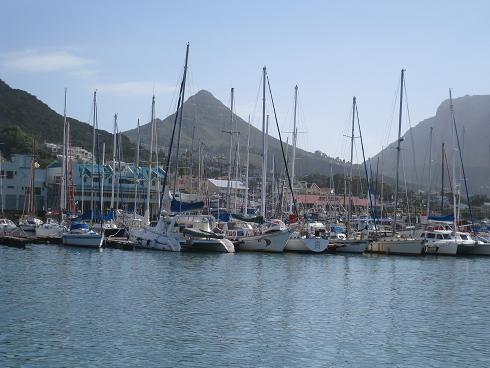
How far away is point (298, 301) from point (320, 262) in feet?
70.8

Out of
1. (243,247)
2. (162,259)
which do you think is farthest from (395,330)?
(243,247)

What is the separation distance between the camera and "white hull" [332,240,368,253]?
2559 inches

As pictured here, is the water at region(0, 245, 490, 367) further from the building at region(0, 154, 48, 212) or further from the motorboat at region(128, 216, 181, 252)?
the building at region(0, 154, 48, 212)

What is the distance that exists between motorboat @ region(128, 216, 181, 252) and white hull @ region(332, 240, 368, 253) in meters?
14.9

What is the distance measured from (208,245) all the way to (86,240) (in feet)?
34.3

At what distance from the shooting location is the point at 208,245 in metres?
59.5

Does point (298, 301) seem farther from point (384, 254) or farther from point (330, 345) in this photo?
point (384, 254)

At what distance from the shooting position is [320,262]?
56.8 m

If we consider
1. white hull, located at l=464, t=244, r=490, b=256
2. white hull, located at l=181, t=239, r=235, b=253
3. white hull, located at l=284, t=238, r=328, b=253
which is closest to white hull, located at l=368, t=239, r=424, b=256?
white hull, located at l=284, t=238, r=328, b=253

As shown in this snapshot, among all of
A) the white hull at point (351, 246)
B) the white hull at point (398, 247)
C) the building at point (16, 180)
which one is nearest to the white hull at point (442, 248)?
the white hull at point (398, 247)

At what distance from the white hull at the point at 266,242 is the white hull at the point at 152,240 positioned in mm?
6179

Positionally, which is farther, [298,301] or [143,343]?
[298,301]

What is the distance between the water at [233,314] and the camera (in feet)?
77.5

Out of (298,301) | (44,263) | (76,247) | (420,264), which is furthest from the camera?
(76,247)
